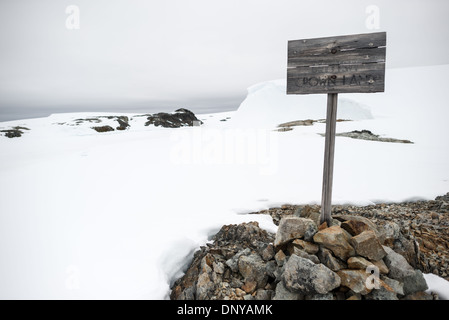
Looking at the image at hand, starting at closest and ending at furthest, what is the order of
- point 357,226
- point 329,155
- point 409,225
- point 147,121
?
point 357,226
point 329,155
point 409,225
point 147,121

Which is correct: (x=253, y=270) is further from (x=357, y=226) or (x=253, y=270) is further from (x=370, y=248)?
(x=357, y=226)

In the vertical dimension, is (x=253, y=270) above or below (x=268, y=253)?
below

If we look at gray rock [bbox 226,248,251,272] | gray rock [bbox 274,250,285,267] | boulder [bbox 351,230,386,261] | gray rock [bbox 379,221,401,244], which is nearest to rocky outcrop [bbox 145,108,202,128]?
gray rock [bbox 226,248,251,272]

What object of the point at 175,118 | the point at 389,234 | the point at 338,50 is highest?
the point at 175,118

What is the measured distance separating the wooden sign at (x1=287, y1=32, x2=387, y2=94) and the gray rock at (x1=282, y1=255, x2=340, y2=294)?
2561 mm

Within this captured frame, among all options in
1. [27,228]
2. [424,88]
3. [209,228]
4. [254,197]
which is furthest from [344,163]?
[424,88]

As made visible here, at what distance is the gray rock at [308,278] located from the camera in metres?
2.73

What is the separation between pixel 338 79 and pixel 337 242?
7.98 feet

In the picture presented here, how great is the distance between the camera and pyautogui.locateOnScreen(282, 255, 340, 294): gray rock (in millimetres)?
2729

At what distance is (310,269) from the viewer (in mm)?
2807

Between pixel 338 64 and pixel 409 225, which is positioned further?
pixel 409 225

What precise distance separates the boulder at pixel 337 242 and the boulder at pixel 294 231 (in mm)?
140

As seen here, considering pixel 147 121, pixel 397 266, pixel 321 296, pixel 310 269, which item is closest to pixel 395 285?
pixel 397 266
